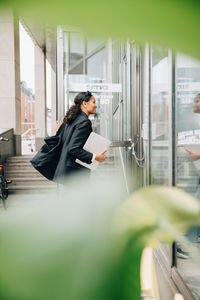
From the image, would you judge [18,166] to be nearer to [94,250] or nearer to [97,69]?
[97,69]

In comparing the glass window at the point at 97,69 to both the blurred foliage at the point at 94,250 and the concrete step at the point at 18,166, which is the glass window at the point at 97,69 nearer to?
the concrete step at the point at 18,166

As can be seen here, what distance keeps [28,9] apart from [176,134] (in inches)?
61.8

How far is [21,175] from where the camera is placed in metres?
4.53

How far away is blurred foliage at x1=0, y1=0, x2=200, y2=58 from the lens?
130 mm

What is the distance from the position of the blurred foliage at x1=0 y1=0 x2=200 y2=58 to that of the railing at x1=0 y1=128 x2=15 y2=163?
15.3ft

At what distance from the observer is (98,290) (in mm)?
143

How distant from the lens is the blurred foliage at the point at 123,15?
13cm

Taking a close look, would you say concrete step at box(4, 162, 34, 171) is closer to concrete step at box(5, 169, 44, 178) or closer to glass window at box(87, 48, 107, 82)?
concrete step at box(5, 169, 44, 178)

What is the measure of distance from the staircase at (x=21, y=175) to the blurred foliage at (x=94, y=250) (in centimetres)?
395

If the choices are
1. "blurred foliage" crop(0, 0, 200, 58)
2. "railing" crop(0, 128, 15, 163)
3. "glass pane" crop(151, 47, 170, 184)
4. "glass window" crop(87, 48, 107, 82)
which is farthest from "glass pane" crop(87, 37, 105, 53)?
"railing" crop(0, 128, 15, 163)

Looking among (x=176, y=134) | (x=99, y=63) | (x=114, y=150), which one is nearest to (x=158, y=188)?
(x=176, y=134)

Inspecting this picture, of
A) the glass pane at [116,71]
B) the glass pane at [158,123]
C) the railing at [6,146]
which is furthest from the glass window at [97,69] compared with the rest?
the railing at [6,146]

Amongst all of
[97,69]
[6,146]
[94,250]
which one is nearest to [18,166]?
[6,146]

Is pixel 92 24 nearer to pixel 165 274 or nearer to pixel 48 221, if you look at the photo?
pixel 48 221
